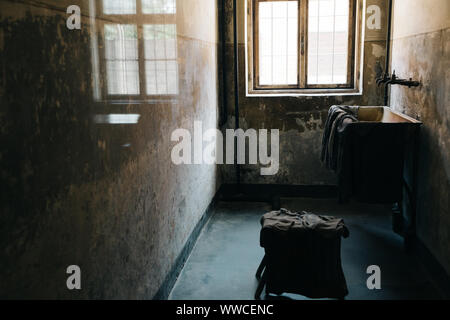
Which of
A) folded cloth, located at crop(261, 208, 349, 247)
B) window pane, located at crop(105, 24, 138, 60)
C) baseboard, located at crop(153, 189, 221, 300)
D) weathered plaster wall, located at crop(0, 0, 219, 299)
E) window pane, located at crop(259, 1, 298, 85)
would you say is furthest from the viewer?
window pane, located at crop(259, 1, 298, 85)

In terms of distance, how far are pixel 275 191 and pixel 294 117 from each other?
94 cm

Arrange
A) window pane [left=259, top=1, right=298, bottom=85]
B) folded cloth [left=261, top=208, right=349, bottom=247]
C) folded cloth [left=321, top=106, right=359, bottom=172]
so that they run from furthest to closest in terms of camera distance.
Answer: window pane [left=259, top=1, right=298, bottom=85], folded cloth [left=321, top=106, right=359, bottom=172], folded cloth [left=261, top=208, right=349, bottom=247]

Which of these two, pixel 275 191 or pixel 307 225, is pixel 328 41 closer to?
pixel 275 191

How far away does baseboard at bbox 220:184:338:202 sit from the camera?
5.32 metres

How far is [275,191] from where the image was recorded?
5.41 m

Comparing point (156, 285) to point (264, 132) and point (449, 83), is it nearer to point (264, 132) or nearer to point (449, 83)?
point (449, 83)

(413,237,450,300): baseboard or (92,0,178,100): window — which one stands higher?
(92,0,178,100): window

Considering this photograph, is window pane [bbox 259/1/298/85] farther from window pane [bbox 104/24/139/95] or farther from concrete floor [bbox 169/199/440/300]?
window pane [bbox 104/24/139/95]

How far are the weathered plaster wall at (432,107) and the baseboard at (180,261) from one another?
1859mm

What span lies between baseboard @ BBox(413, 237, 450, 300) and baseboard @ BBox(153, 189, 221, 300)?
1839mm

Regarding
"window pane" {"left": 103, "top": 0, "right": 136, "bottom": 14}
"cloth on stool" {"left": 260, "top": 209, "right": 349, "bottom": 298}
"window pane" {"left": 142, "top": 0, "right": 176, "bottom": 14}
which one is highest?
"window pane" {"left": 142, "top": 0, "right": 176, "bottom": 14}

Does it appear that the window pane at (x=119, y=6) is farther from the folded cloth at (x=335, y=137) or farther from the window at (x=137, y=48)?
the folded cloth at (x=335, y=137)

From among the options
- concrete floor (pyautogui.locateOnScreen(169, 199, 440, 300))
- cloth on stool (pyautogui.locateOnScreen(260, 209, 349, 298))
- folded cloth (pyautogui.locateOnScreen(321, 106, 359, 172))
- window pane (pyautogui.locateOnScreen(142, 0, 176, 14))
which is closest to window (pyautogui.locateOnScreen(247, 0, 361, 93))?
folded cloth (pyautogui.locateOnScreen(321, 106, 359, 172))

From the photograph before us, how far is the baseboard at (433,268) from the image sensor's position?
9.55 feet
